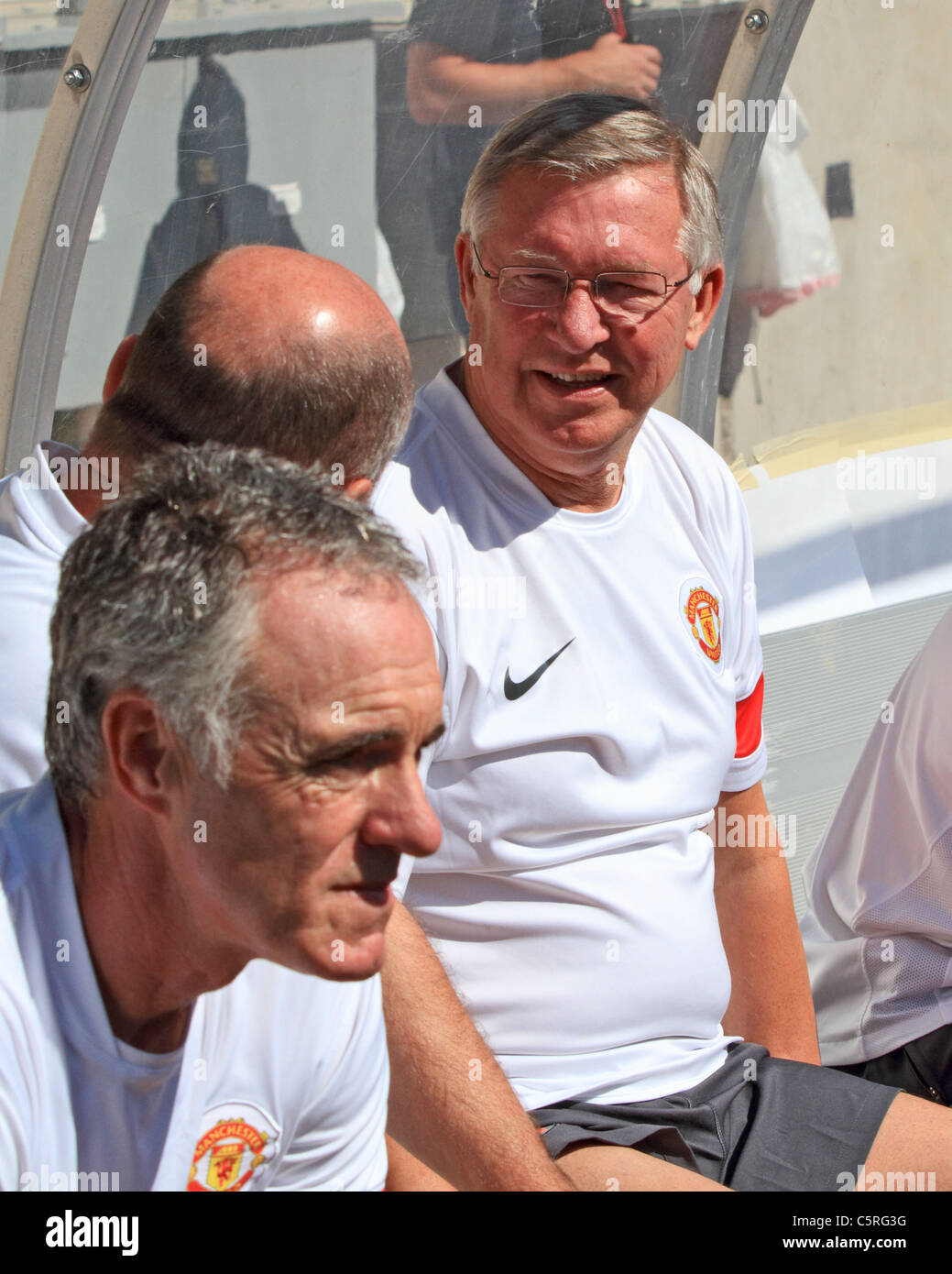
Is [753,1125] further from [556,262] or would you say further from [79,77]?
[79,77]

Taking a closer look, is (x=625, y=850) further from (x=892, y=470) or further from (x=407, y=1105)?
(x=892, y=470)

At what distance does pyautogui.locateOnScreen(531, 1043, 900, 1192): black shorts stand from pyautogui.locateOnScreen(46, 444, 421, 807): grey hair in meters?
1.14

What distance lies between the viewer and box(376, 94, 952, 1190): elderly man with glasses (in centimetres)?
230

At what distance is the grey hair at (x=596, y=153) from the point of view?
2463 mm

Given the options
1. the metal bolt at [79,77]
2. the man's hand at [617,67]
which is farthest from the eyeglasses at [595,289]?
the man's hand at [617,67]

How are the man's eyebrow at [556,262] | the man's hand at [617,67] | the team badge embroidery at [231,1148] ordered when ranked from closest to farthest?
the team badge embroidery at [231,1148] → the man's eyebrow at [556,262] → the man's hand at [617,67]

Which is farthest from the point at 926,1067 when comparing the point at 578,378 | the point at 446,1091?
the point at 578,378

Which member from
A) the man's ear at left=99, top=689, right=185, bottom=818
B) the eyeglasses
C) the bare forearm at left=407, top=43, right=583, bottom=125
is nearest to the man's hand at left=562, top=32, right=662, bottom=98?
the bare forearm at left=407, top=43, right=583, bottom=125

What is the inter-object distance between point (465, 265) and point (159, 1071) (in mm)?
1673

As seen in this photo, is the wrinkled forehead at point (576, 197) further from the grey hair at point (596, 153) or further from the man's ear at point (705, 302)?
the man's ear at point (705, 302)

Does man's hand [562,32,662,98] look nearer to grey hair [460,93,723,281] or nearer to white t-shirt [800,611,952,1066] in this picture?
grey hair [460,93,723,281]

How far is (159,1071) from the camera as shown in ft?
4.89

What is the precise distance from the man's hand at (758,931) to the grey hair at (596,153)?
3.62 ft

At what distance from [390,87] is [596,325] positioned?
2.01m
